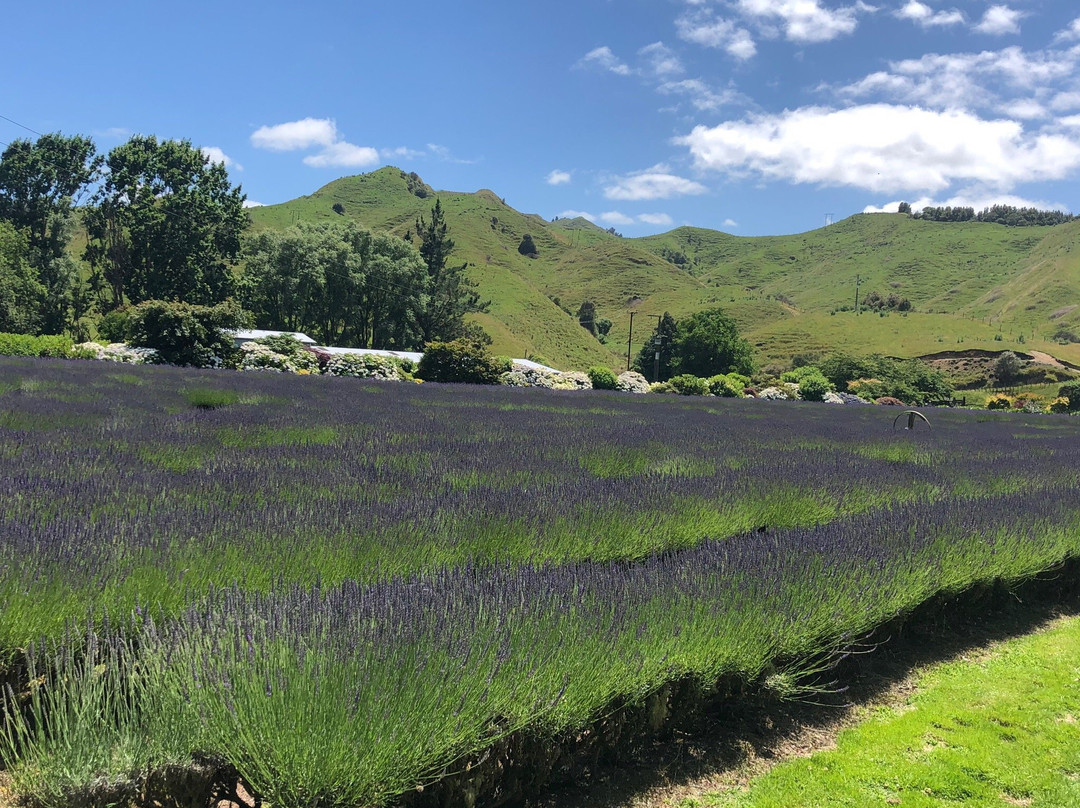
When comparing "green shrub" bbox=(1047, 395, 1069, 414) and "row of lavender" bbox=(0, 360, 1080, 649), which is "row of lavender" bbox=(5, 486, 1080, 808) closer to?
"row of lavender" bbox=(0, 360, 1080, 649)

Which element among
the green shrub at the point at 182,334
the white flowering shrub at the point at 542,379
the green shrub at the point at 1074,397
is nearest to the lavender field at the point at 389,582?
the green shrub at the point at 182,334

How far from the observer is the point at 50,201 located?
1948 inches

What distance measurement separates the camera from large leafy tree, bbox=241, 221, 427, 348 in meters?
46.9

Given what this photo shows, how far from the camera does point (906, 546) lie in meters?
4.48

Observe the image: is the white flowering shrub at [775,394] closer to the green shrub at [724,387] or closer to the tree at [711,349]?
the green shrub at [724,387]

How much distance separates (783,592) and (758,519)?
8.18 feet

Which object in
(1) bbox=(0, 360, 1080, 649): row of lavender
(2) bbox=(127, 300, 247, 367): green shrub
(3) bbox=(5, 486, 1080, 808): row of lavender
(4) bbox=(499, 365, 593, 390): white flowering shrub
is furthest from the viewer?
(4) bbox=(499, 365, 593, 390): white flowering shrub

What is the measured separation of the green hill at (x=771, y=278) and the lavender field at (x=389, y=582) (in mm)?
59454

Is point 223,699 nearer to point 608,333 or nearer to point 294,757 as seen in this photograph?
point 294,757

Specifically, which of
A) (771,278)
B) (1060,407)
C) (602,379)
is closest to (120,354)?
(602,379)

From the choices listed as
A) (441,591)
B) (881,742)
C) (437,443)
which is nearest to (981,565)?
(881,742)

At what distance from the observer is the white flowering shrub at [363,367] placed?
2920 cm

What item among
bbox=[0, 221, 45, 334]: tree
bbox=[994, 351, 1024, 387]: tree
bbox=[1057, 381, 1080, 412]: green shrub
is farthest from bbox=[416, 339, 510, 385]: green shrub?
bbox=[994, 351, 1024, 387]: tree

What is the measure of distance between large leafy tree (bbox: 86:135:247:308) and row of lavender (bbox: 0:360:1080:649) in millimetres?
35836
